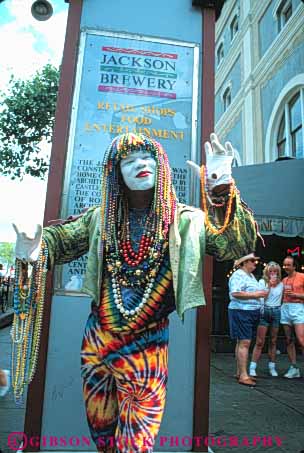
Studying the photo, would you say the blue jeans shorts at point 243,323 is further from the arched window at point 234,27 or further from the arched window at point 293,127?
the arched window at point 234,27

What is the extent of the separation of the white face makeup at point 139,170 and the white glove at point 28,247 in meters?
0.43

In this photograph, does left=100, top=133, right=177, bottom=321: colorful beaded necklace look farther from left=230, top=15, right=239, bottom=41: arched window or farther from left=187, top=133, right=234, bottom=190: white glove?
left=230, top=15, right=239, bottom=41: arched window

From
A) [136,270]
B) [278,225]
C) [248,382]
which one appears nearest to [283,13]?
[278,225]

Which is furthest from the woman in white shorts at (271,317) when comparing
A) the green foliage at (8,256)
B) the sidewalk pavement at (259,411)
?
the green foliage at (8,256)

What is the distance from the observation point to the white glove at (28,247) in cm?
172

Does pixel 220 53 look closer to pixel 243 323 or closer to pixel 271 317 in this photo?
pixel 271 317

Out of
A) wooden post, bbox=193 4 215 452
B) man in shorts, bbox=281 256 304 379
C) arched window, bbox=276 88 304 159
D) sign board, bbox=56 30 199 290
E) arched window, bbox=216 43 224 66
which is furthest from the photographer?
arched window, bbox=216 43 224 66

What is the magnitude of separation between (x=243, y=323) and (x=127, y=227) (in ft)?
A: 11.4

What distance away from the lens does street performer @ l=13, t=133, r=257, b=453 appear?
169 cm

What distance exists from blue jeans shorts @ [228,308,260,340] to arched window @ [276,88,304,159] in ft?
18.2

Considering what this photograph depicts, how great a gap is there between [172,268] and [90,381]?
60 centimetres

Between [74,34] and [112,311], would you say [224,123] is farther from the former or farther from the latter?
[112,311]

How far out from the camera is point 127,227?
186 centimetres

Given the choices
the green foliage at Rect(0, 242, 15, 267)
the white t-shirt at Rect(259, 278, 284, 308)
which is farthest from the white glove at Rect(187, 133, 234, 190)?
the white t-shirt at Rect(259, 278, 284, 308)
